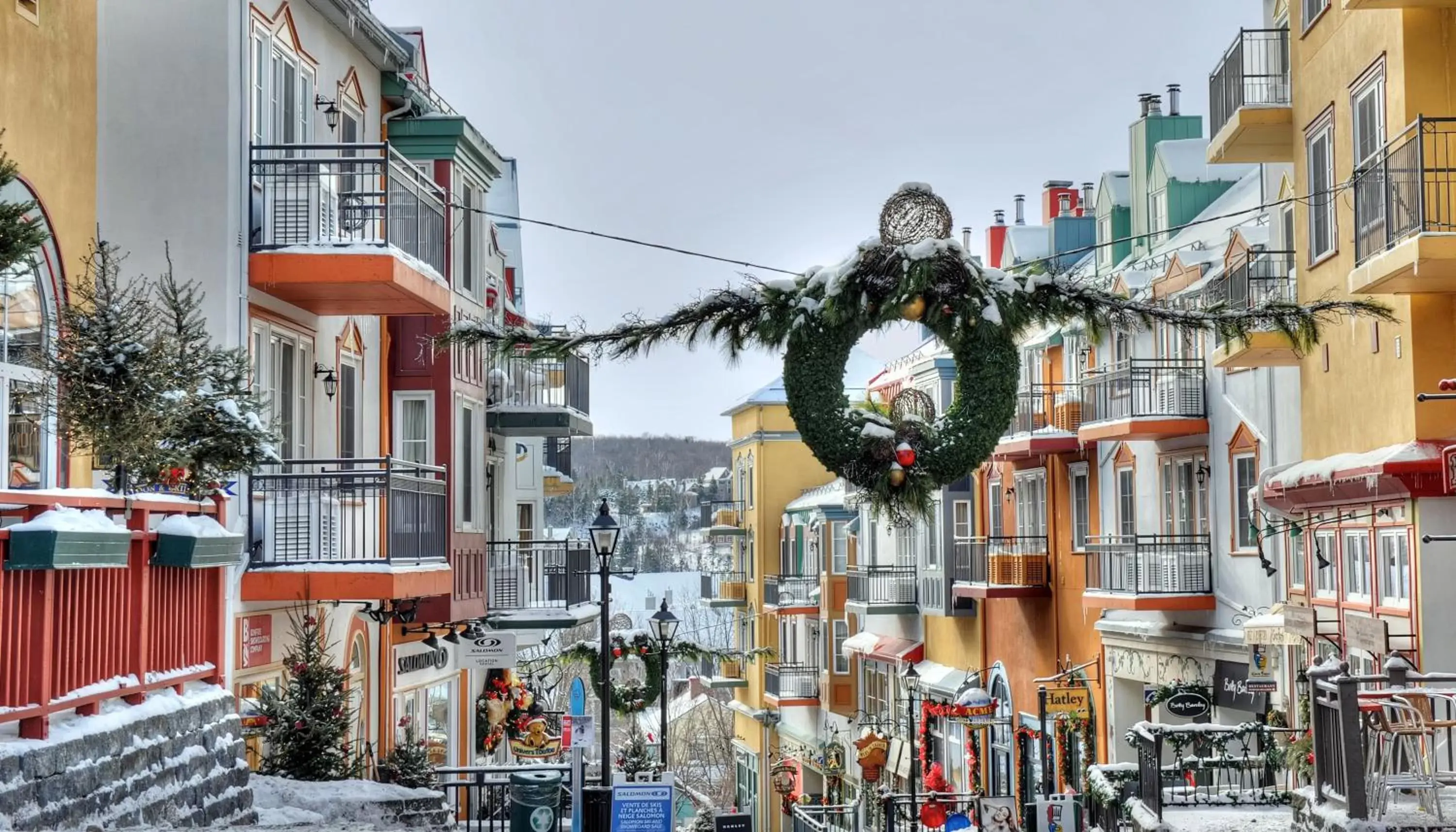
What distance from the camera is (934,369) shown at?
1556 inches

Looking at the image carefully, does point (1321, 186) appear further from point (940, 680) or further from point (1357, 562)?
point (940, 680)

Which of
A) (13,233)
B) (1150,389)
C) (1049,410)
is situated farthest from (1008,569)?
(13,233)

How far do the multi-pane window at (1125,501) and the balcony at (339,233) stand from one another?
15635mm

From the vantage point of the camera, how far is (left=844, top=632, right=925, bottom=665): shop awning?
1687 inches

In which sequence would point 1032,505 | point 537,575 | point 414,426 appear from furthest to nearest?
point 1032,505 → point 537,575 → point 414,426

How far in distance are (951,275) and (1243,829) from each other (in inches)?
231

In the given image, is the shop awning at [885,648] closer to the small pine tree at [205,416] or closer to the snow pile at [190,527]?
the small pine tree at [205,416]

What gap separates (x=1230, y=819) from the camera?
16734mm

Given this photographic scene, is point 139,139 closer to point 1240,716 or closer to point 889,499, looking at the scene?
point 889,499

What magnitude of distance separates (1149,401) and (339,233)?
15.3 metres

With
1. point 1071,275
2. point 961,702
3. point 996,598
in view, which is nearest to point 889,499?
point 1071,275

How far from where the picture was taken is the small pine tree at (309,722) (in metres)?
16.4

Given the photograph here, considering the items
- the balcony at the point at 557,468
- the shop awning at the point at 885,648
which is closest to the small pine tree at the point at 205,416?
the balcony at the point at 557,468

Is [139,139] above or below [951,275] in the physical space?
above
